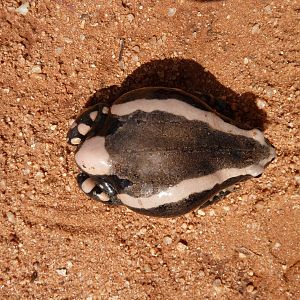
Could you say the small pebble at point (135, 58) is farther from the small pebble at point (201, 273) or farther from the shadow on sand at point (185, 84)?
the small pebble at point (201, 273)

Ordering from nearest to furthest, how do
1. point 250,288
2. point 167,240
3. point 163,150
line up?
point 163,150, point 250,288, point 167,240

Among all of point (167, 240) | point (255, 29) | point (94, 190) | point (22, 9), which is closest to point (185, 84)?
point (255, 29)

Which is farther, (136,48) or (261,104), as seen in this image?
(136,48)

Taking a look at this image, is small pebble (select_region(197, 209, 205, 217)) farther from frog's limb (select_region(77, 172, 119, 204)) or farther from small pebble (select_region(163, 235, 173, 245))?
frog's limb (select_region(77, 172, 119, 204))

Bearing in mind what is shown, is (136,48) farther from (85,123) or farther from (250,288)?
(250,288)

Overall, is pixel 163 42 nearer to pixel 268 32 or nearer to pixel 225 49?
pixel 225 49

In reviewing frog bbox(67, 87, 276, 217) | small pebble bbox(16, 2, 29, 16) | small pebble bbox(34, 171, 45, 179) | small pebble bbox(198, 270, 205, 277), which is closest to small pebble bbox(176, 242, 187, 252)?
small pebble bbox(198, 270, 205, 277)
